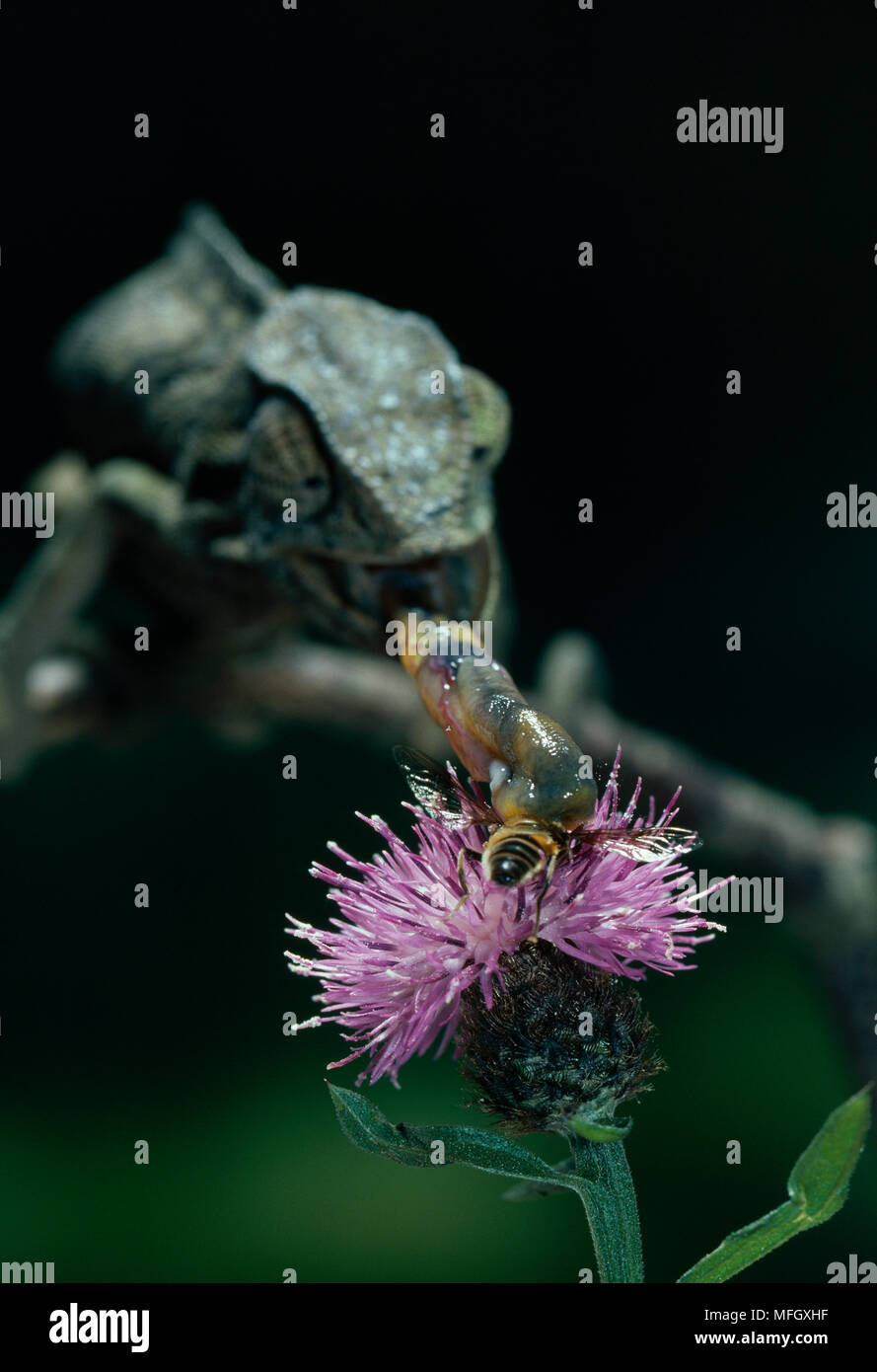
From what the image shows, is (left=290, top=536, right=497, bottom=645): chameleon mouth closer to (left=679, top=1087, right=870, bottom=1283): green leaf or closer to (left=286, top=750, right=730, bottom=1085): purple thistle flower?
(left=286, top=750, right=730, bottom=1085): purple thistle flower

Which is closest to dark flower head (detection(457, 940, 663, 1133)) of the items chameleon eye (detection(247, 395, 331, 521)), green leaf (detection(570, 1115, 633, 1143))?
green leaf (detection(570, 1115, 633, 1143))

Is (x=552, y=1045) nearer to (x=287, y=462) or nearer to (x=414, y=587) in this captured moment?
(x=414, y=587)

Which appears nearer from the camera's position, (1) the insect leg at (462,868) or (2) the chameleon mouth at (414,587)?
(1) the insect leg at (462,868)

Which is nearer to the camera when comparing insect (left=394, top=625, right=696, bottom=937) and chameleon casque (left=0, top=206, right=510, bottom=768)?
insect (left=394, top=625, right=696, bottom=937)

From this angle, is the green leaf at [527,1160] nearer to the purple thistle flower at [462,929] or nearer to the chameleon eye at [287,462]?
the purple thistle flower at [462,929]

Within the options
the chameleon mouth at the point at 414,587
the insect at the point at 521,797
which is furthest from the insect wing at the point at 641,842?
the chameleon mouth at the point at 414,587

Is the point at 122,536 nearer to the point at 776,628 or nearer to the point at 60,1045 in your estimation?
the point at 60,1045
